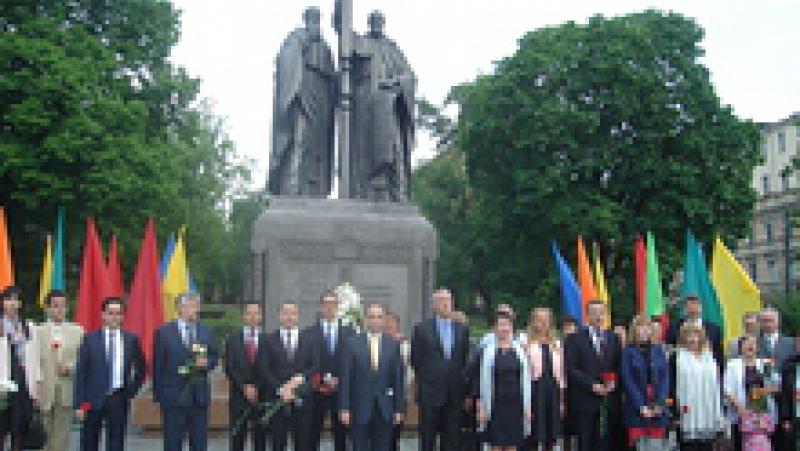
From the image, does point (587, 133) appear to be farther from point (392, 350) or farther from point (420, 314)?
point (392, 350)

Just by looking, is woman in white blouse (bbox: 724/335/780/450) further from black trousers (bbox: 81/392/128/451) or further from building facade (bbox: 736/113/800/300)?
building facade (bbox: 736/113/800/300)

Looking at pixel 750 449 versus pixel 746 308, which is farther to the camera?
pixel 746 308

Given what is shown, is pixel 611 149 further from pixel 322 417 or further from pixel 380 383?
pixel 380 383

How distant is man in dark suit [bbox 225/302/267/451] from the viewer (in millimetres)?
9648

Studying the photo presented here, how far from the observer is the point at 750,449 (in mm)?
9312

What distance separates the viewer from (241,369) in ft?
31.8

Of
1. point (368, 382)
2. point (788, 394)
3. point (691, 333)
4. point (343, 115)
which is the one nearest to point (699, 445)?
point (788, 394)

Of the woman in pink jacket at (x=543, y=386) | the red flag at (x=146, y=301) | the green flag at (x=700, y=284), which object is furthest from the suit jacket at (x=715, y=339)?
the red flag at (x=146, y=301)

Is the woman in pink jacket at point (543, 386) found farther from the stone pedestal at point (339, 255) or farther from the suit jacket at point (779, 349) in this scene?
the stone pedestal at point (339, 255)

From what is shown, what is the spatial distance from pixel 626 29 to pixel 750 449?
2548cm

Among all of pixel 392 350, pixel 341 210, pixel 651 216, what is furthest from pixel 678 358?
pixel 651 216

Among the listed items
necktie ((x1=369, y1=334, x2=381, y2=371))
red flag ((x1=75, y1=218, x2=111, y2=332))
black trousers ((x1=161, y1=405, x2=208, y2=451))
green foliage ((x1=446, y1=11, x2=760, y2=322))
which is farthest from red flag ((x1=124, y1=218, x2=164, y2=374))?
green foliage ((x1=446, y1=11, x2=760, y2=322))

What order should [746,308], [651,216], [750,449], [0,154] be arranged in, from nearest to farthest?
[750,449] → [746,308] → [0,154] → [651,216]

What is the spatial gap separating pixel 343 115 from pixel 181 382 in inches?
253
